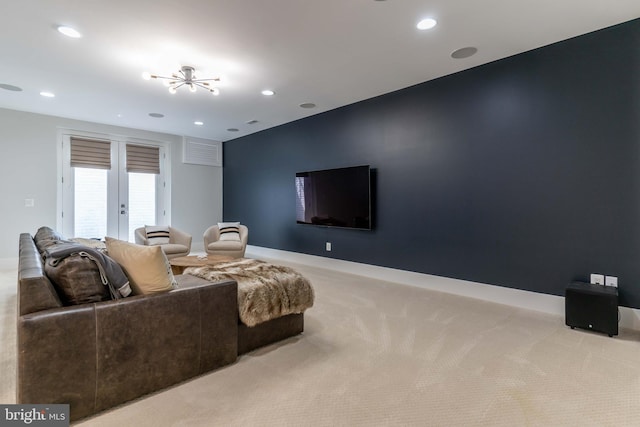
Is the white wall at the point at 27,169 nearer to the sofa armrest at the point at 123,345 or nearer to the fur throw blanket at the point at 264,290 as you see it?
the fur throw blanket at the point at 264,290

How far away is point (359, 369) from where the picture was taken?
2.10 m

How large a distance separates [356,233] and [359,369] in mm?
3051

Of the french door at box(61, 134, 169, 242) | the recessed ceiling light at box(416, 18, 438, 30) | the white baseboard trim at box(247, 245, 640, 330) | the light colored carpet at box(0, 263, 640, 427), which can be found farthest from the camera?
the french door at box(61, 134, 169, 242)

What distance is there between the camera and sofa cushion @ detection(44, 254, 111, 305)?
1.64 m

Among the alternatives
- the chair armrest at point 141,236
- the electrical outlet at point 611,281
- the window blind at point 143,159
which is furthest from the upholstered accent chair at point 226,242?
the electrical outlet at point 611,281

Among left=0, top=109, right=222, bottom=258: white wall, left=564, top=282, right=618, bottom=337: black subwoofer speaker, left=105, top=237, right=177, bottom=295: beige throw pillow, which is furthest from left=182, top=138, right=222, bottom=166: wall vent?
left=564, top=282, right=618, bottom=337: black subwoofer speaker

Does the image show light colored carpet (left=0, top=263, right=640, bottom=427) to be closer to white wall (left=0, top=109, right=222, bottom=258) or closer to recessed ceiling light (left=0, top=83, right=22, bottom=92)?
recessed ceiling light (left=0, top=83, right=22, bottom=92)

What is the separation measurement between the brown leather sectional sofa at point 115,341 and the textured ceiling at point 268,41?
215cm

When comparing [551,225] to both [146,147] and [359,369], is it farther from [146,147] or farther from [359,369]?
[146,147]

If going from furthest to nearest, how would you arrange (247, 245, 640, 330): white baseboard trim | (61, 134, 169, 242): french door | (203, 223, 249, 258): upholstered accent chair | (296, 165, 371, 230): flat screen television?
(61, 134, 169, 242): french door, (203, 223, 249, 258): upholstered accent chair, (296, 165, 371, 230): flat screen television, (247, 245, 640, 330): white baseboard trim

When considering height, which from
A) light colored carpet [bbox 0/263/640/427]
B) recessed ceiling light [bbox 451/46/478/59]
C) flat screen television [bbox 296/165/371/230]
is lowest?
light colored carpet [bbox 0/263/640/427]

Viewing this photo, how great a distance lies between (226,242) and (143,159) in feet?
10.3

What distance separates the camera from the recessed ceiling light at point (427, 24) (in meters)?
2.75

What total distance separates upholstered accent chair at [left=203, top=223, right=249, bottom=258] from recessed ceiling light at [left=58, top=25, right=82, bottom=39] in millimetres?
3413
